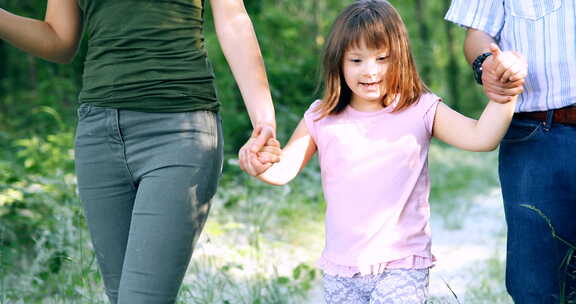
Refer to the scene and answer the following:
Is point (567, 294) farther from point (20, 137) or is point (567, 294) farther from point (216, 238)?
point (20, 137)

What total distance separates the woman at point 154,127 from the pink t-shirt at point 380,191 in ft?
1.22

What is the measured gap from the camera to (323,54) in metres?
2.51

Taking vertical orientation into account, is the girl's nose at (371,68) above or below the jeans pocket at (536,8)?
below

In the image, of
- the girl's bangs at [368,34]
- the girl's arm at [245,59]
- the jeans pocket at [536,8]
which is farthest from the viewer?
the jeans pocket at [536,8]

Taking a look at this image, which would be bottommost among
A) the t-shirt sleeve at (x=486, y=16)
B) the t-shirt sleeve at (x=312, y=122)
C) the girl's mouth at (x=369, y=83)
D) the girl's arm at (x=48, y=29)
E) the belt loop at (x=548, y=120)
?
the t-shirt sleeve at (x=312, y=122)

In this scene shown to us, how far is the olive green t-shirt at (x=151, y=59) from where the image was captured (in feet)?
7.07

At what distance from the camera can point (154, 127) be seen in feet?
7.06

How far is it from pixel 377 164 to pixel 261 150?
454 mm

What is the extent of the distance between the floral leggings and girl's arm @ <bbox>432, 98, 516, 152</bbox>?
0.43m

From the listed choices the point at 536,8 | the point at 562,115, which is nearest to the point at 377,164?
the point at 562,115

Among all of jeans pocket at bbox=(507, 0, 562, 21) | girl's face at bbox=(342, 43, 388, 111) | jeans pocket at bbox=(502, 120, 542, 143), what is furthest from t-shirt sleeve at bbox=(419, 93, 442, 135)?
jeans pocket at bbox=(507, 0, 562, 21)

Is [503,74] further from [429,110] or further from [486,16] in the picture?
[486,16]

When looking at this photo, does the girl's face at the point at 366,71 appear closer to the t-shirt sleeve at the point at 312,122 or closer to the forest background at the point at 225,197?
the t-shirt sleeve at the point at 312,122

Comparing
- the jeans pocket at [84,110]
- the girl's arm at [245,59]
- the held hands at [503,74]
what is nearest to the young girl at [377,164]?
the held hands at [503,74]
